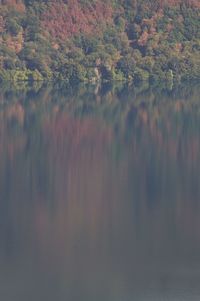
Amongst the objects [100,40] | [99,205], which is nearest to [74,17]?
[100,40]

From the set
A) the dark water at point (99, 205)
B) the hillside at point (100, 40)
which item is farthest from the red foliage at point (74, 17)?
the dark water at point (99, 205)

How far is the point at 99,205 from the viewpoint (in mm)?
38938

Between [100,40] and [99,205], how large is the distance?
179ft

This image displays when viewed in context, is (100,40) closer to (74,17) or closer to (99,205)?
(74,17)

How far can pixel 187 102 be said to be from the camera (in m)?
70.9

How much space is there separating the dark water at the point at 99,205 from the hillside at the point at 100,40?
22.7m

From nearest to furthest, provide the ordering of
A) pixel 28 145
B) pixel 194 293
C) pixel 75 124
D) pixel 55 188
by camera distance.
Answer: pixel 194 293, pixel 55 188, pixel 28 145, pixel 75 124

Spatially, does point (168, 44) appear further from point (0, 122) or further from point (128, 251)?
point (128, 251)

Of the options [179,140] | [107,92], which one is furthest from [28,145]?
[107,92]

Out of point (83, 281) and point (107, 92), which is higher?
point (83, 281)

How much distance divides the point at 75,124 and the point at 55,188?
16524mm

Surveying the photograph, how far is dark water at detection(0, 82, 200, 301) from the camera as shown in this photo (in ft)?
101

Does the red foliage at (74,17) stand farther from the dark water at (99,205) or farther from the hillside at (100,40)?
the dark water at (99,205)

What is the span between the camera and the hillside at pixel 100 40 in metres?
86.7
